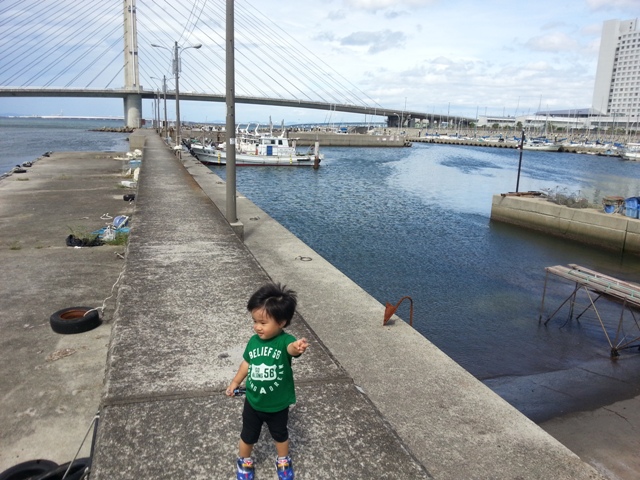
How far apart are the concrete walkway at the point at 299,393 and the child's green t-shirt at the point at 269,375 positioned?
0.38 meters

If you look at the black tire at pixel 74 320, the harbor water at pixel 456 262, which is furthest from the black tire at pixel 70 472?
the harbor water at pixel 456 262

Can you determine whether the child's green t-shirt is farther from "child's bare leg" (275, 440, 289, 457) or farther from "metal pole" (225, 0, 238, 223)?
"metal pole" (225, 0, 238, 223)

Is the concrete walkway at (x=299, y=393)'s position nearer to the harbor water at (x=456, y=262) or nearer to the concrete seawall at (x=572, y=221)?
the harbor water at (x=456, y=262)

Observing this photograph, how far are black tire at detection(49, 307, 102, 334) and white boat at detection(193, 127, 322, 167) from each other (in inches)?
1656

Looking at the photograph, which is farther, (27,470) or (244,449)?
(27,470)

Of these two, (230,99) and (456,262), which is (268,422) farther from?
(456,262)

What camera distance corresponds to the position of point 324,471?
2.78 m

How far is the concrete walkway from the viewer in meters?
2.87

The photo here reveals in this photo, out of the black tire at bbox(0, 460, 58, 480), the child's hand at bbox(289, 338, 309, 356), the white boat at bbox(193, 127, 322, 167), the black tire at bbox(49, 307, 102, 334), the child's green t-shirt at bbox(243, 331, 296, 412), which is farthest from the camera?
the white boat at bbox(193, 127, 322, 167)

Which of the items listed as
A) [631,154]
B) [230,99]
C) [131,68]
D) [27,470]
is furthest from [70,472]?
[631,154]

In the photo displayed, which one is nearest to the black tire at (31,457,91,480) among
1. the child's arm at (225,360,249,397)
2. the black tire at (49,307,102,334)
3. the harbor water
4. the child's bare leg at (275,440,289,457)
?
the child's arm at (225,360,249,397)

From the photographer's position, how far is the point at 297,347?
8.77 ft

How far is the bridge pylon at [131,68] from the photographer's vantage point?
275 ft

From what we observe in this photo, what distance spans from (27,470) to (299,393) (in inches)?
80.2
